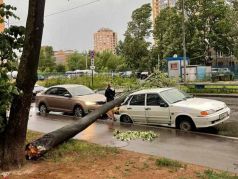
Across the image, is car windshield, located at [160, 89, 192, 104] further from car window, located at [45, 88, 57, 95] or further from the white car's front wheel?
car window, located at [45, 88, 57, 95]

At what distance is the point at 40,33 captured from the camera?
8719mm

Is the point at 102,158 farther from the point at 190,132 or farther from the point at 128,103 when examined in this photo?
the point at 128,103

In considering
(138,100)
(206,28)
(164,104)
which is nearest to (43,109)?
(138,100)

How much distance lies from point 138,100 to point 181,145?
426cm

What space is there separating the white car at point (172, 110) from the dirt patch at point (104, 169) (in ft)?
13.4

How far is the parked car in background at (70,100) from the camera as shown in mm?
18812

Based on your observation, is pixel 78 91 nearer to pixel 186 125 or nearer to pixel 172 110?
pixel 172 110

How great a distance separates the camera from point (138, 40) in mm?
72750

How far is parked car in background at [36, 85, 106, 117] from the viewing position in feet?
61.7

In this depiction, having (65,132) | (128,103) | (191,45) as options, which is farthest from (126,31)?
(65,132)

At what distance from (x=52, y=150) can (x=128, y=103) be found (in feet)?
19.2

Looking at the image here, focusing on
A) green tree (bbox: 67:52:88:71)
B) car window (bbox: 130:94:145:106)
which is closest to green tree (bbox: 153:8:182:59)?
green tree (bbox: 67:52:88:71)

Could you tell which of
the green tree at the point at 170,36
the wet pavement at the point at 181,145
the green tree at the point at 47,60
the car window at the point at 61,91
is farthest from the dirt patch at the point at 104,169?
the green tree at the point at 47,60

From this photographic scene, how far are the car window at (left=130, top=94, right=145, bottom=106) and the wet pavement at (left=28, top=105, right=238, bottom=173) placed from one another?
916 mm
